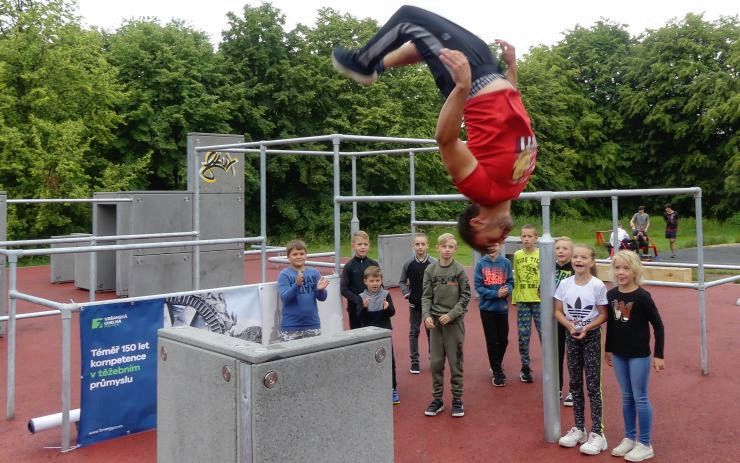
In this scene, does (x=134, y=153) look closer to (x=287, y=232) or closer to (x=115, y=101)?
(x=115, y=101)

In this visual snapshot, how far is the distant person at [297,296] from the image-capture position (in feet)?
17.3

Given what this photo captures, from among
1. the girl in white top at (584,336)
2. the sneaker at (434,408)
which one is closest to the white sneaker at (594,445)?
the girl in white top at (584,336)

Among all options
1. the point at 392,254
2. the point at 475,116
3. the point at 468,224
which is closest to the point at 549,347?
the point at 468,224

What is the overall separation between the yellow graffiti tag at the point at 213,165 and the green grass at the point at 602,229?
298 inches

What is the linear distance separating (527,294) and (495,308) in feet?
1.02

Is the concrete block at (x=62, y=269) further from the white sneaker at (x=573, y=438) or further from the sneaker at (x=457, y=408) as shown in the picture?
the white sneaker at (x=573, y=438)

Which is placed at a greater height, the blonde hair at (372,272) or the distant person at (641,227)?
the distant person at (641,227)

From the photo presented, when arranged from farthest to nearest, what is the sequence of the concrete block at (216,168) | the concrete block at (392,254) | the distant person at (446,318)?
the concrete block at (392,254) < the concrete block at (216,168) < the distant person at (446,318)

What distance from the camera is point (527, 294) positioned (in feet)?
18.5

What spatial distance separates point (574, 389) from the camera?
4383 millimetres

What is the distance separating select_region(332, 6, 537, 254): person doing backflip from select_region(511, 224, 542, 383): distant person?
A: 279 centimetres

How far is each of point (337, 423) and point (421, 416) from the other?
3142mm

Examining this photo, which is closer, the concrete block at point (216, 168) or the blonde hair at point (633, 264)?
the blonde hair at point (633, 264)

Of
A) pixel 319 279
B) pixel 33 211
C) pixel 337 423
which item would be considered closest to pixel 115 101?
pixel 33 211
